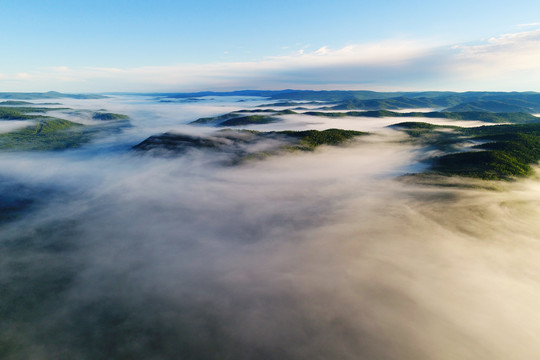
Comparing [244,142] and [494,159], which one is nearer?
[494,159]

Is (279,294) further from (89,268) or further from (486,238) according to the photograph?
(486,238)

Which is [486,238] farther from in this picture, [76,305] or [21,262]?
[21,262]

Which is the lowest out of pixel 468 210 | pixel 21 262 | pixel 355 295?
pixel 21 262

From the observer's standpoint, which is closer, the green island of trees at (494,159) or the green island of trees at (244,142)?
the green island of trees at (494,159)

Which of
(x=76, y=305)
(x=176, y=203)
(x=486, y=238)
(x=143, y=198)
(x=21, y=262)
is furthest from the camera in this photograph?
(x=143, y=198)

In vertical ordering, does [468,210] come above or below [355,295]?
above

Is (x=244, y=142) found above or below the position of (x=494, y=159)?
above

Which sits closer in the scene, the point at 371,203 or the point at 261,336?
the point at 261,336

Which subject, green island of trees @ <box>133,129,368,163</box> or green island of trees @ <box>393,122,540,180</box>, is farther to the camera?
green island of trees @ <box>133,129,368,163</box>

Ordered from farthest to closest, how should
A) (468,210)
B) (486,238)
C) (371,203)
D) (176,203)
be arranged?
(176,203)
(371,203)
(468,210)
(486,238)

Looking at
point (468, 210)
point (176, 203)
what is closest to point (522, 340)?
point (468, 210)
